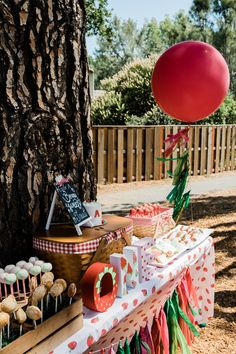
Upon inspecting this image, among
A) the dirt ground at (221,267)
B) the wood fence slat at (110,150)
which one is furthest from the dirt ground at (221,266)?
the wood fence slat at (110,150)

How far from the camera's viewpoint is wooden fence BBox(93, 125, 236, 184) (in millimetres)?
9438

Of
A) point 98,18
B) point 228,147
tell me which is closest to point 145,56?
point 98,18

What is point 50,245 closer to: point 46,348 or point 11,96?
point 46,348

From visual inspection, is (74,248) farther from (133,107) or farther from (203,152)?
(133,107)

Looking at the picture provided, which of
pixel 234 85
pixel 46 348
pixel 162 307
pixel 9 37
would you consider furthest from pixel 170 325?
pixel 234 85

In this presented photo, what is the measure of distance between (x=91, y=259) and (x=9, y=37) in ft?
3.44

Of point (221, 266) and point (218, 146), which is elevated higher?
point (218, 146)

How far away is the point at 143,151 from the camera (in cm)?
1000

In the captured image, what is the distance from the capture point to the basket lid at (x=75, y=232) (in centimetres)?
189

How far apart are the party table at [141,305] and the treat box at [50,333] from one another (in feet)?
0.10

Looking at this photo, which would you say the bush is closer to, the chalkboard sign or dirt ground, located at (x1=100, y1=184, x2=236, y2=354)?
dirt ground, located at (x1=100, y1=184, x2=236, y2=354)

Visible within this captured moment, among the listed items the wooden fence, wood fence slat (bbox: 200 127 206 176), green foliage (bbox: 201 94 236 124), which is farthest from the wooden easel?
green foliage (bbox: 201 94 236 124)

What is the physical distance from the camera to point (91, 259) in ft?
6.14

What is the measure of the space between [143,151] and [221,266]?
222 inches
